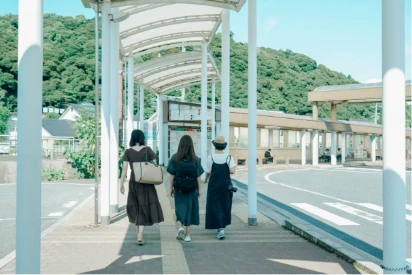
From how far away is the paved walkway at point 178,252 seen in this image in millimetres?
5086

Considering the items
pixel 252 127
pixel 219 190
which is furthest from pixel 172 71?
pixel 219 190

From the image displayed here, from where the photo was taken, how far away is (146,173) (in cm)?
637

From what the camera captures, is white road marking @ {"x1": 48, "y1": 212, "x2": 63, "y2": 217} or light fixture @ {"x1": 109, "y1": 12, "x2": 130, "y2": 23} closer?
light fixture @ {"x1": 109, "y1": 12, "x2": 130, "y2": 23}

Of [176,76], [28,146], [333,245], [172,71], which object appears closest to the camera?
[28,146]

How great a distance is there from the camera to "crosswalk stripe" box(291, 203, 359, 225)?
9281 millimetres

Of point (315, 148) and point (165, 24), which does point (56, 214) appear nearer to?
point (165, 24)

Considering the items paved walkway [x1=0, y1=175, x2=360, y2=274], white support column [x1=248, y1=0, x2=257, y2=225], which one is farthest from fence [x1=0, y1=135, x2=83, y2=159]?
paved walkway [x1=0, y1=175, x2=360, y2=274]

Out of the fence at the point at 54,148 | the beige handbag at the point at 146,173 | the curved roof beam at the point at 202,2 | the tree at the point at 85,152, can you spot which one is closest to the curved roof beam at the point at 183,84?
the tree at the point at 85,152

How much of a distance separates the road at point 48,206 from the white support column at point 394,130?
467 cm

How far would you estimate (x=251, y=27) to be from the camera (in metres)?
8.03

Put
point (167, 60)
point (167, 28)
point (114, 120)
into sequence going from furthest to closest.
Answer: point (167, 60) → point (167, 28) → point (114, 120)

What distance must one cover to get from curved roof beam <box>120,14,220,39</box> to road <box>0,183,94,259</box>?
4.42 metres

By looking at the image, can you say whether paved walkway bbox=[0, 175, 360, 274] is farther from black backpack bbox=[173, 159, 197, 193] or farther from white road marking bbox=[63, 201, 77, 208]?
white road marking bbox=[63, 201, 77, 208]

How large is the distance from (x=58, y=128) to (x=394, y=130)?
170 ft
